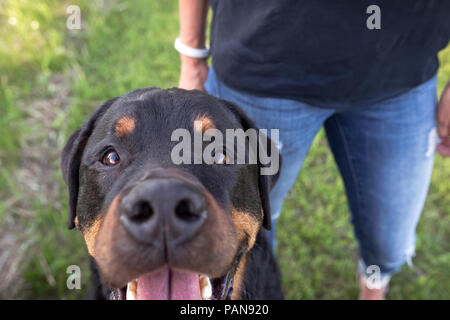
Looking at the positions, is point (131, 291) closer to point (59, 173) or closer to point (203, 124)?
point (203, 124)

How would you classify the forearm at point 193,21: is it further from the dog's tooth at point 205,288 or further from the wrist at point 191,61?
the dog's tooth at point 205,288

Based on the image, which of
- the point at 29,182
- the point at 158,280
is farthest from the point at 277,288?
the point at 29,182

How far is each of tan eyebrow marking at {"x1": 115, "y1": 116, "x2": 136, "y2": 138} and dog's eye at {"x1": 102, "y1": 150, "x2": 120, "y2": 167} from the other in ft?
0.30

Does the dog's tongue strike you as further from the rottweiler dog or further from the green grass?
the green grass

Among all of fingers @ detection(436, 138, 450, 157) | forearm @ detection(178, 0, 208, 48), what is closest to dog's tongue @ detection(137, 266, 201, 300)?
forearm @ detection(178, 0, 208, 48)

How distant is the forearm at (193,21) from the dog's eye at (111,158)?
0.91 metres

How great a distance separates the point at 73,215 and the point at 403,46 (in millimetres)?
1865

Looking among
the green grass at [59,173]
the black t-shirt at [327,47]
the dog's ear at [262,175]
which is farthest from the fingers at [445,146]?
the green grass at [59,173]

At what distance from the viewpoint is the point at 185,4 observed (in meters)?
2.13

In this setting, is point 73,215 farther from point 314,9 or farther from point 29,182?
point 29,182

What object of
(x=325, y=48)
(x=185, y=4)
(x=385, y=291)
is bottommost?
(x=385, y=291)

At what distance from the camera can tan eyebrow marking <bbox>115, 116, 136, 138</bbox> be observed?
5.53 ft

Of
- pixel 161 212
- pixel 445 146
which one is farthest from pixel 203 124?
pixel 445 146

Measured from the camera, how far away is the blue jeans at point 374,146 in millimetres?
2061
